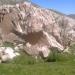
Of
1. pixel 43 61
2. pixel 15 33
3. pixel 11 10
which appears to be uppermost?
pixel 11 10

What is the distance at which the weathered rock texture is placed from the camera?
63.7 feet

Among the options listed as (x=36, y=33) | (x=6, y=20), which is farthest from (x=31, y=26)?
(x=6, y=20)

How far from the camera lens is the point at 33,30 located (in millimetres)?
19641

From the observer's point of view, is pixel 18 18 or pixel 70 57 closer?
pixel 70 57

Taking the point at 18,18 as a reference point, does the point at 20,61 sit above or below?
below

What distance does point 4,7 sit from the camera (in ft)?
71.9

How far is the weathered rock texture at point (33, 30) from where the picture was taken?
1941 centimetres

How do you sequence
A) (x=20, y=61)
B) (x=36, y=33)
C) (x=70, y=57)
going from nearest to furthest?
1. (x=20, y=61)
2. (x=70, y=57)
3. (x=36, y=33)

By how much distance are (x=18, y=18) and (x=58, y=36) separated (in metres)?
2.72

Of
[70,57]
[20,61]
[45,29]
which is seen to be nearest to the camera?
[20,61]

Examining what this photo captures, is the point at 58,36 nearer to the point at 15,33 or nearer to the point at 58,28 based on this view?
the point at 58,28

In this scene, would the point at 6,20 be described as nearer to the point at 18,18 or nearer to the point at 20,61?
the point at 18,18

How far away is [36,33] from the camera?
63.9 feet

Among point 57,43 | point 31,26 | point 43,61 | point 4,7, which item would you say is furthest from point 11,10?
point 43,61
